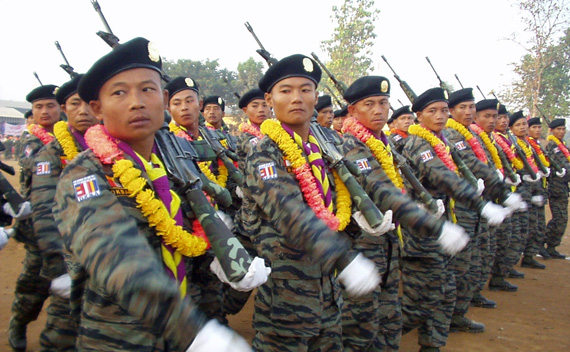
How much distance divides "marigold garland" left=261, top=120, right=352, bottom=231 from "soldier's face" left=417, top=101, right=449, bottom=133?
97.7 inches

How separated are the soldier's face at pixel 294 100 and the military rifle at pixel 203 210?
2.63 feet

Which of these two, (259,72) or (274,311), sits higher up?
(259,72)

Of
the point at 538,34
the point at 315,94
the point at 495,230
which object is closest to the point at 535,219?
the point at 495,230

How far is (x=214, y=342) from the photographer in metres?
1.41

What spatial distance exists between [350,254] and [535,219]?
7.84 metres

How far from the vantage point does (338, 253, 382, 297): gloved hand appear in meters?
2.17

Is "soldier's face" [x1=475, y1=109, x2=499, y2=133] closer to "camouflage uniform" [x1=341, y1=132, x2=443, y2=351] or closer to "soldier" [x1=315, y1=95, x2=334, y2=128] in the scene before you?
"soldier" [x1=315, y1=95, x2=334, y2=128]

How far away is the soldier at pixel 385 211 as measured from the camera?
3.11 meters

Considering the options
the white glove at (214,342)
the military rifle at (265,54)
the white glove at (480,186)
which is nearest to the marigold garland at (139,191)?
the white glove at (214,342)

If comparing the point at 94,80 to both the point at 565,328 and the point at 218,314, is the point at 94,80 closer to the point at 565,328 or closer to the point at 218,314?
the point at 218,314

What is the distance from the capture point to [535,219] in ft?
27.6

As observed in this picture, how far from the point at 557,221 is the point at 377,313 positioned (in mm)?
7831

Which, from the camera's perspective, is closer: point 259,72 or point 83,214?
point 83,214

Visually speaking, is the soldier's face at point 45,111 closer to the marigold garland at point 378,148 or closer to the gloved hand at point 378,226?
the marigold garland at point 378,148
